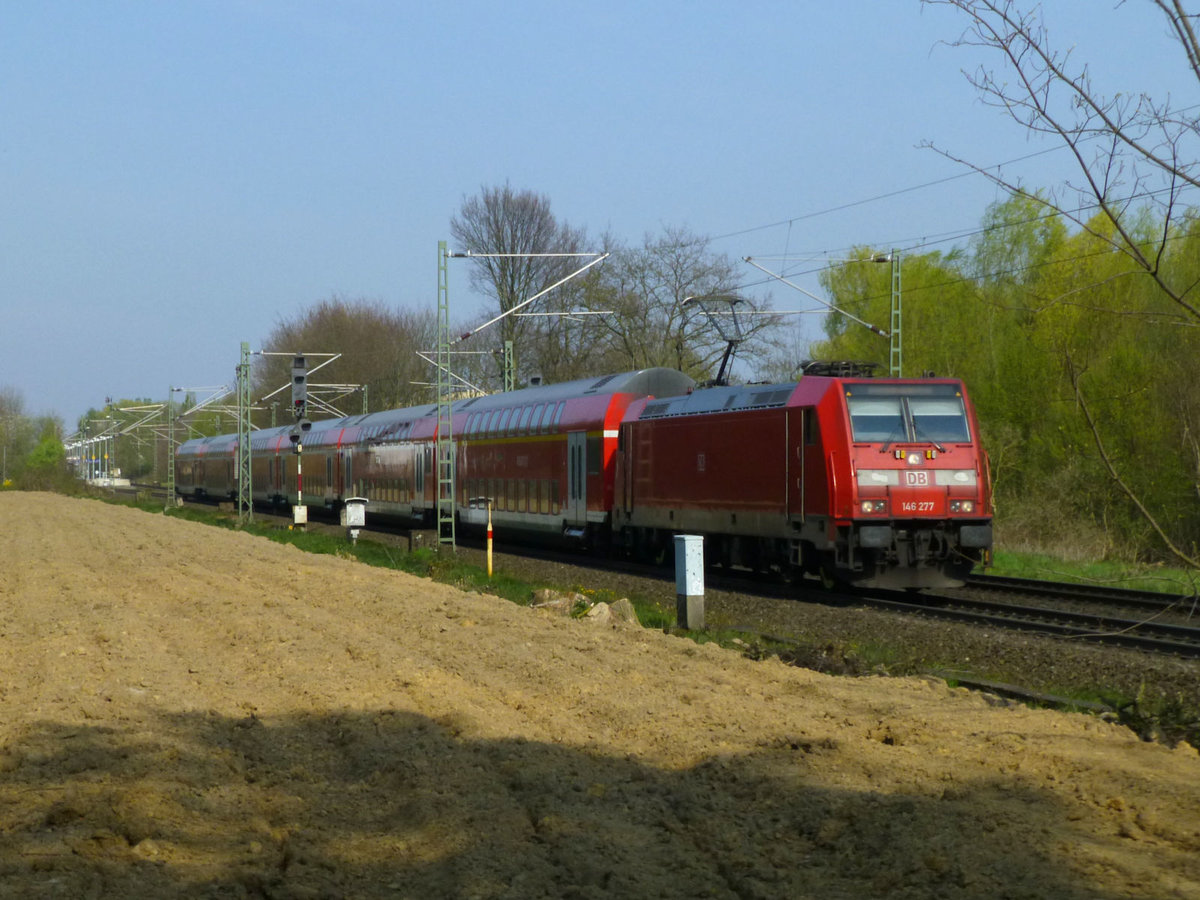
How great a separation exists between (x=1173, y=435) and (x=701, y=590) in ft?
61.2

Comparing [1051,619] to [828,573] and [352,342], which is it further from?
[352,342]

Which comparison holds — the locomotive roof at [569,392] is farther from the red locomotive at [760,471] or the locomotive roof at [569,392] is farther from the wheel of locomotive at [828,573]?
the wheel of locomotive at [828,573]

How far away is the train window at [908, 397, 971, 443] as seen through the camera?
60.1 ft

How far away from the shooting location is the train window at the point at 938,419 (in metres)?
18.3

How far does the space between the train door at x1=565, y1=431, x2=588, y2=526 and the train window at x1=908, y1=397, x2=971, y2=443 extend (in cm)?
933

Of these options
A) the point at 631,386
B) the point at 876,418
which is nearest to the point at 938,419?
the point at 876,418

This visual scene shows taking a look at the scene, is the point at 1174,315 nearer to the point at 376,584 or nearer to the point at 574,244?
the point at 376,584

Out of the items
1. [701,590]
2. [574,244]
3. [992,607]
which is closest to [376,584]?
[701,590]

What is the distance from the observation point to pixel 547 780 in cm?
691

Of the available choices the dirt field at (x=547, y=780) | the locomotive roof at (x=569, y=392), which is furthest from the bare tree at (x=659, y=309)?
the dirt field at (x=547, y=780)

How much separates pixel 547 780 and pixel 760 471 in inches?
518

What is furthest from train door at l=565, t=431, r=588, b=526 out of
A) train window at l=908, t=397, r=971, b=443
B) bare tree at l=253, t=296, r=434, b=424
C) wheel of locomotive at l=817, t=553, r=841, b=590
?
bare tree at l=253, t=296, r=434, b=424

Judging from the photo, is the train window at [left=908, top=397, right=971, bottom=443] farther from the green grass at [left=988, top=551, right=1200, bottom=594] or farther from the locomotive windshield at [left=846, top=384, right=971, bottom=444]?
the green grass at [left=988, top=551, right=1200, bottom=594]

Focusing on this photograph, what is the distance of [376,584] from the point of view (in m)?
18.8
